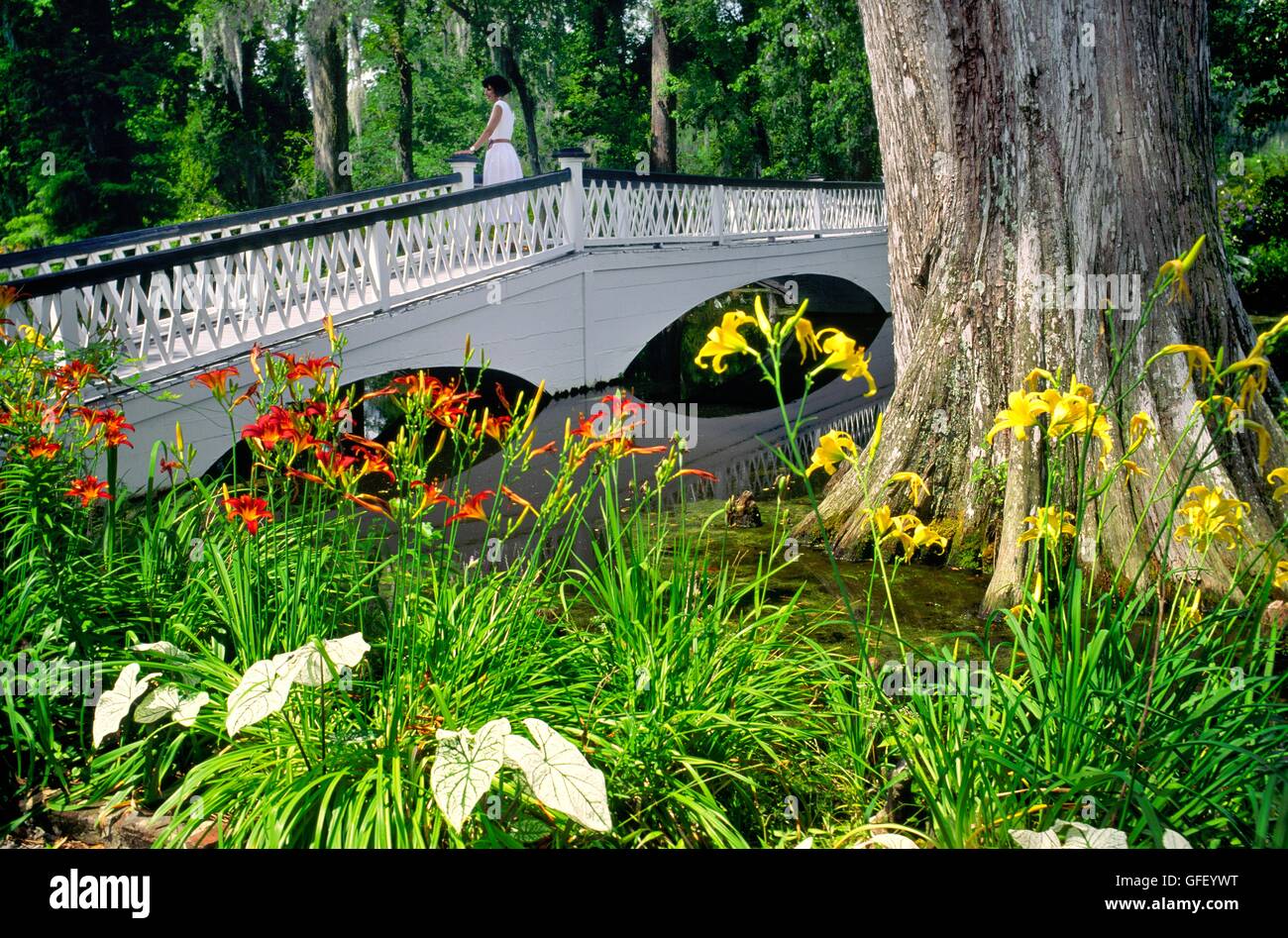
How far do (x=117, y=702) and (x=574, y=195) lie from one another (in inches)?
454

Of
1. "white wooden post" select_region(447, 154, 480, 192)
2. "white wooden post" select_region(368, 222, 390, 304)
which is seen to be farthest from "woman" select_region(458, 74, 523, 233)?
"white wooden post" select_region(368, 222, 390, 304)

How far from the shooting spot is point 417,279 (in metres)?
11.3

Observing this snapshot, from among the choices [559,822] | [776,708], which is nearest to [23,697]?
[559,822]

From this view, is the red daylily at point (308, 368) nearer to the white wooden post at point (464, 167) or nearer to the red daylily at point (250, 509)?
the red daylily at point (250, 509)

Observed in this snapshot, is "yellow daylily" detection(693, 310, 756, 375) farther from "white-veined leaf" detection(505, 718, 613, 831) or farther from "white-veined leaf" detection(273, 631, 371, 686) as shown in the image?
"white-veined leaf" detection(273, 631, 371, 686)

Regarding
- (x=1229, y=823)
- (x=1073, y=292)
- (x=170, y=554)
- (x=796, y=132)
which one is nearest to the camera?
(x=1229, y=823)

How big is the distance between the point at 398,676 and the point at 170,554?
134cm

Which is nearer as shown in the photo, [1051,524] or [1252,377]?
[1252,377]

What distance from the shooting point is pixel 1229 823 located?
6.90 feet

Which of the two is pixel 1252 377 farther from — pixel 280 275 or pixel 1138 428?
pixel 280 275

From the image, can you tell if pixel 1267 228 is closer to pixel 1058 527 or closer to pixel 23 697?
pixel 1058 527

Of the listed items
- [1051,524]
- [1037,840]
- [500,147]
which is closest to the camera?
[1037,840]

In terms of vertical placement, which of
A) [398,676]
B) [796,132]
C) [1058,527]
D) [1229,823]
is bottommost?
[1229,823]

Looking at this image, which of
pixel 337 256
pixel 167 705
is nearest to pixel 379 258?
pixel 337 256
